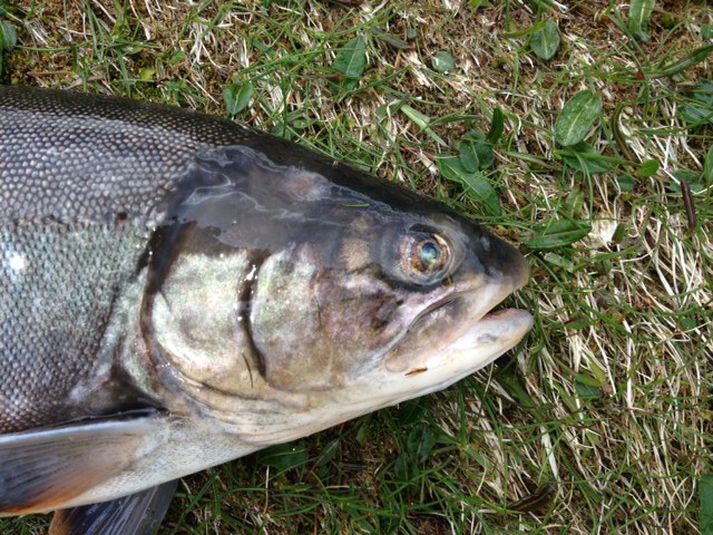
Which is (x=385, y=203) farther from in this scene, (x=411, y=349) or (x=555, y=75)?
(x=555, y=75)

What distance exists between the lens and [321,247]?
94.3 inches

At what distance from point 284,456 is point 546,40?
2254mm

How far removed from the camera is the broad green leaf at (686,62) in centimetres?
323

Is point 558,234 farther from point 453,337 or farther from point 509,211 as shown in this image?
point 453,337

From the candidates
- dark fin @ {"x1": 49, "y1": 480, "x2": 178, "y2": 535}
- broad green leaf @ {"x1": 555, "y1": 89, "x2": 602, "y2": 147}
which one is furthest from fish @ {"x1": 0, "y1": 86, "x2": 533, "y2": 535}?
broad green leaf @ {"x1": 555, "y1": 89, "x2": 602, "y2": 147}

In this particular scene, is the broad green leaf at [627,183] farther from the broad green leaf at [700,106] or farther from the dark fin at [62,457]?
the dark fin at [62,457]

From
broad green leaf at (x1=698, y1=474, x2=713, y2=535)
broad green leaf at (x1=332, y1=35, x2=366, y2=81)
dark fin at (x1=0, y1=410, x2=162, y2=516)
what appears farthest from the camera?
broad green leaf at (x1=332, y1=35, x2=366, y2=81)

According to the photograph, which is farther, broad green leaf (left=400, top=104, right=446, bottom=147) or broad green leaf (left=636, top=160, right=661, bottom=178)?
broad green leaf (left=400, top=104, right=446, bottom=147)

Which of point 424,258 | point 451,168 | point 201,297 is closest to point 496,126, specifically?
point 451,168

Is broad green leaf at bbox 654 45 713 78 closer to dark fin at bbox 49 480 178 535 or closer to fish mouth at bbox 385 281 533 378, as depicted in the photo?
fish mouth at bbox 385 281 533 378

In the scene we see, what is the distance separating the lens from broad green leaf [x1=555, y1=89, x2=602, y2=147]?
127 inches

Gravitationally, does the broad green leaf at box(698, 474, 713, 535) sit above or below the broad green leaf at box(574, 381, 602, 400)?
below

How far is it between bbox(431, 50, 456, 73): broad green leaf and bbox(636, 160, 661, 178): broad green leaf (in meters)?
0.99

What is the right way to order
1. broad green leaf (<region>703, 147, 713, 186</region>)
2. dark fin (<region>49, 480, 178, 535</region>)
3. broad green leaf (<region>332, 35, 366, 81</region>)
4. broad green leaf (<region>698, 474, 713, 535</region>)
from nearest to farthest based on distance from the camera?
dark fin (<region>49, 480, 178, 535</region>)
broad green leaf (<region>698, 474, 713, 535</region>)
broad green leaf (<region>703, 147, 713, 186</region>)
broad green leaf (<region>332, 35, 366, 81</region>)
